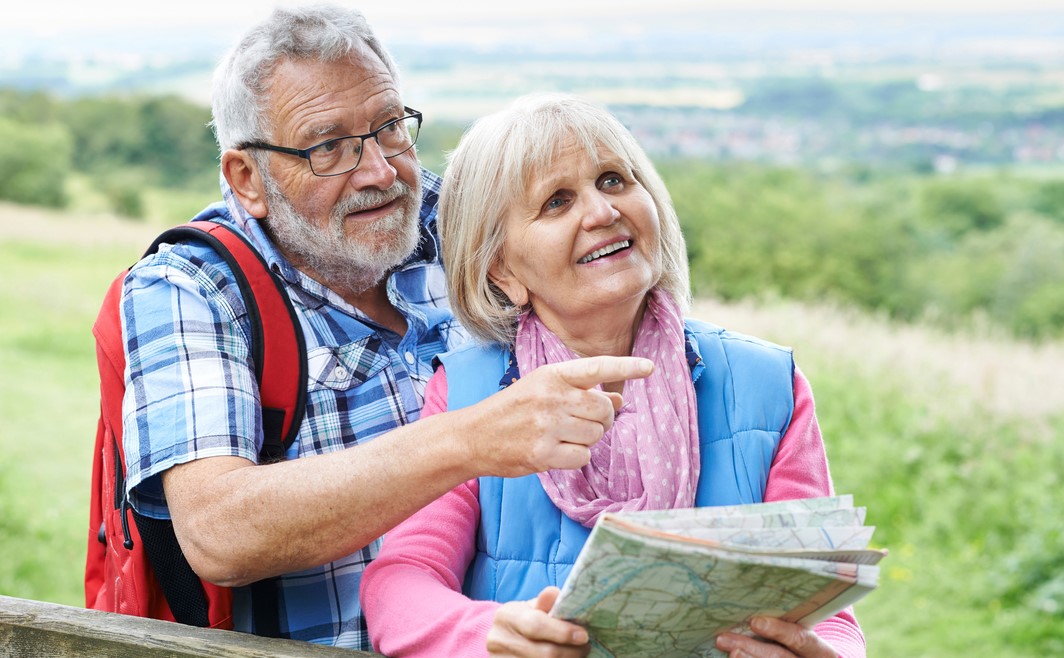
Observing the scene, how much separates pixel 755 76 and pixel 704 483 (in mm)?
55630

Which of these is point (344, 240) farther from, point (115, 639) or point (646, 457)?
point (115, 639)

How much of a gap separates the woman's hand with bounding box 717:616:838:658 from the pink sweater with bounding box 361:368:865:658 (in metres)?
0.20

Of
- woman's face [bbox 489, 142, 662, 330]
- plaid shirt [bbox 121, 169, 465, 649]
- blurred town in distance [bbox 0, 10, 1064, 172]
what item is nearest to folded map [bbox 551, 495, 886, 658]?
woman's face [bbox 489, 142, 662, 330]

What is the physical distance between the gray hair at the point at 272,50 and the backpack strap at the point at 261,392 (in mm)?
304

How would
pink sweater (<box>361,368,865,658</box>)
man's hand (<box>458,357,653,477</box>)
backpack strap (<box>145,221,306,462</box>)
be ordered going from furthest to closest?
1. backpack strap (<box>145,221,306,462</box>)
2. pink sweater (<box>361,368,865,658</box>)
3. man's hand (<box>458,357,653,477</box>)

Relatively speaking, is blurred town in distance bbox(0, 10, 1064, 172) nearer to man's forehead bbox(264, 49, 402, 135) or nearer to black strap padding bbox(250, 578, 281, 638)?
man's forehead bbox(264, 49, 402, 135)

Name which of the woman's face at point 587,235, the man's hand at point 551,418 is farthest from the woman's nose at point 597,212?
the man's hand at point 551,418

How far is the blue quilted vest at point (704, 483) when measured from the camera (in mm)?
1735

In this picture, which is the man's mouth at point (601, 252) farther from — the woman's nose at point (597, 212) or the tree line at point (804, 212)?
the tree line at point (804, 212)

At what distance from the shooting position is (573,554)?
174 centimetres

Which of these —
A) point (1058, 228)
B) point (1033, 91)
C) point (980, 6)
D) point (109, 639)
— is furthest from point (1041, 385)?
point (980, 6)

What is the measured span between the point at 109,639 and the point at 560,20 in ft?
220

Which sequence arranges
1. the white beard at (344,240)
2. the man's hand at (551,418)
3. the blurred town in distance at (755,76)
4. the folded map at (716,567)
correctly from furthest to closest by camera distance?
the blurred town in distance at (755,76) < the white beard at (344,240) < the man's hand at (551,418) < the folded map at (716,567)

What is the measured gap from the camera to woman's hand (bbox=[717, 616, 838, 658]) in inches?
54.1
